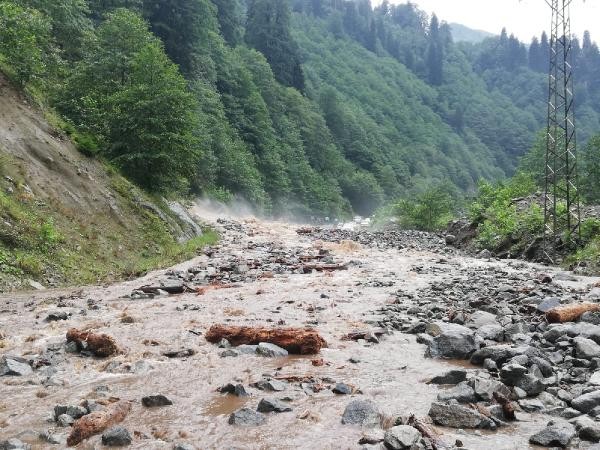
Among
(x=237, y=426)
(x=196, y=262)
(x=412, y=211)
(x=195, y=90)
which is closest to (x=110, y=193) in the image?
(x=196, y=262)

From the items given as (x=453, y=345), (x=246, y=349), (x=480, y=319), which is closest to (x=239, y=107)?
(x=480, y=319)

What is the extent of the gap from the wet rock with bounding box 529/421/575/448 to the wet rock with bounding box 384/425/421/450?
3.95 feet

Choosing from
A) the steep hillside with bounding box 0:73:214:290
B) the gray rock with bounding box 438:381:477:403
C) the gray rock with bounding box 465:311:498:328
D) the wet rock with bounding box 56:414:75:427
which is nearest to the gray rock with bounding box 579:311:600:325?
the gray rock with bounding box 465:311:498:328

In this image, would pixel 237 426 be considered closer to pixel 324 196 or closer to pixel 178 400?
pixel 178 400

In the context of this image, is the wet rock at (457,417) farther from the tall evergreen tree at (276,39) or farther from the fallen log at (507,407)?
the tall evergreen tree at (276,39)

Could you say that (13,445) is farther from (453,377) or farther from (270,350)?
(453,377)

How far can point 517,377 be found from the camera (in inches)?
268

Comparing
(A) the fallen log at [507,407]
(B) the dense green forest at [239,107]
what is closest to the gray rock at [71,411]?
(A) the fallen log at [507,407]

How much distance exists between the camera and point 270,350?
8.70 meters

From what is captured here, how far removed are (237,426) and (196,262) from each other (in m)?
15.8

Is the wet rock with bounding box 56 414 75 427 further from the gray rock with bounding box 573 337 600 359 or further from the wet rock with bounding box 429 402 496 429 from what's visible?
the gray rock with bounding box 573 337 600 359

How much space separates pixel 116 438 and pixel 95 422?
1.39 ft

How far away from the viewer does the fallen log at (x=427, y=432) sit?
514 cm

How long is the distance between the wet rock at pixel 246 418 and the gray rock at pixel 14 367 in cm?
351
